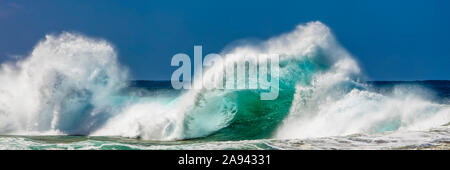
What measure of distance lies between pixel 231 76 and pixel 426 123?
6.32 m

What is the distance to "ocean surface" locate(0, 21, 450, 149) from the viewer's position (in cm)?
1167

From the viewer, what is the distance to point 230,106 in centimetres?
1338

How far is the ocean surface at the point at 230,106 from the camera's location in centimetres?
1167

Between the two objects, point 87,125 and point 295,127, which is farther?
point 87,125

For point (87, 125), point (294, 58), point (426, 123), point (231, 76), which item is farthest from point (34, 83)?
point (426, 123)

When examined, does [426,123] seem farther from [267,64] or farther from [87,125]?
[87,125]

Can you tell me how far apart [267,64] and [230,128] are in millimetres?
3055

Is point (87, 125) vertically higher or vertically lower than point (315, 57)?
lower

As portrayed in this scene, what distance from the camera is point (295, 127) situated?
40.4ft

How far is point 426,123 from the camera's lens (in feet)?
39.2
